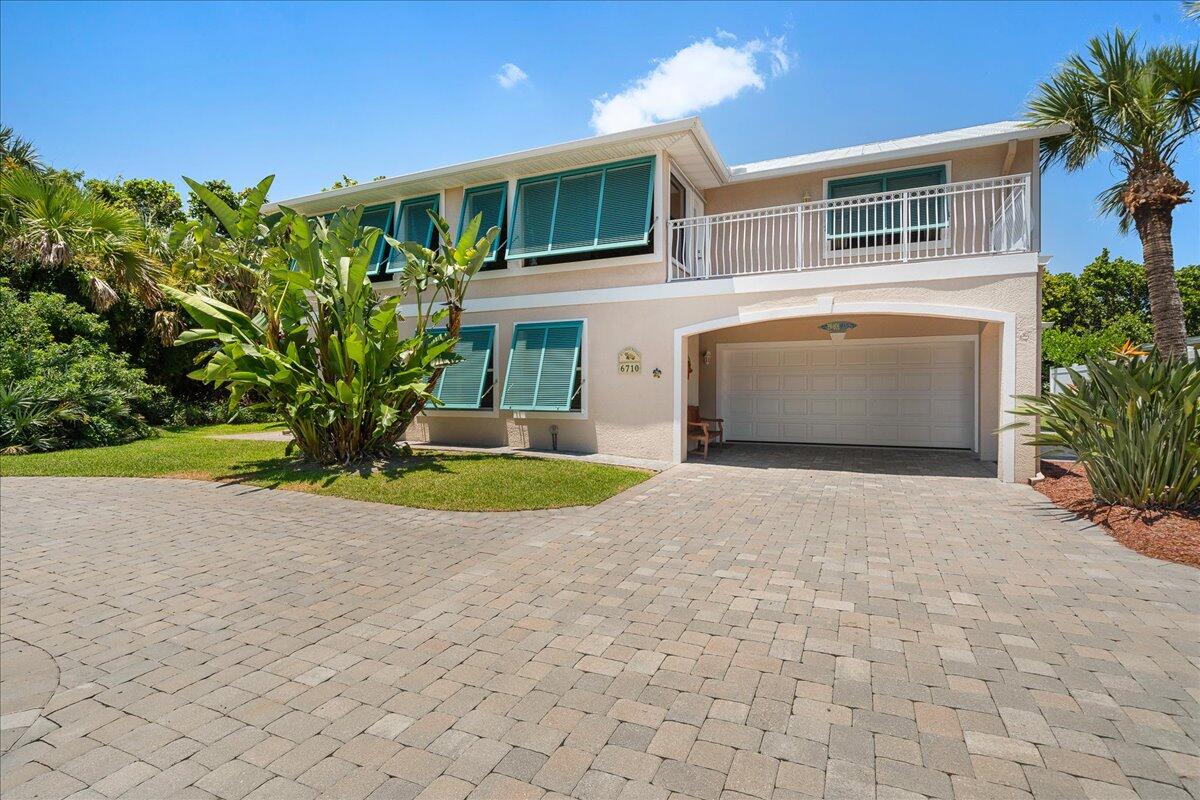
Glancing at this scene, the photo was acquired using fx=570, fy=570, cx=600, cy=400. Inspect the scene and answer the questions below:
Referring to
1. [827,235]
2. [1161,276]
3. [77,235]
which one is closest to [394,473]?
[827,235]

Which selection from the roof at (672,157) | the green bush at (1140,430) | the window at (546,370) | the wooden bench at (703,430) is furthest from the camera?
the wooden bench at (703,430)

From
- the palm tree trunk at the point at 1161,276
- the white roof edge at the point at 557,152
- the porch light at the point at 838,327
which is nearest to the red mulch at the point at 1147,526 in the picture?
the palm tree trunk at the point at 1161,276

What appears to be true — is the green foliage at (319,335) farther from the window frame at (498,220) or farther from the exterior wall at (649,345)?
the exterior wall at (649,345)

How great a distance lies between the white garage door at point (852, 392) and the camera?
13.0m

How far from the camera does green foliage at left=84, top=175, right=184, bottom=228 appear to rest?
882 inches

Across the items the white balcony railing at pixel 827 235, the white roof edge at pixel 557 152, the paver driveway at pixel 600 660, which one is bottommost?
the paver driveway at pixel 600 660

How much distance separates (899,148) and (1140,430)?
7823mm

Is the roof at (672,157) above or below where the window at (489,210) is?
above

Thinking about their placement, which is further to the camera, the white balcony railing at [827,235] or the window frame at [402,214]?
the window frame at [402,214]

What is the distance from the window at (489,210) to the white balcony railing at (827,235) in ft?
13.1

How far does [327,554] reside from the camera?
19.3 ft

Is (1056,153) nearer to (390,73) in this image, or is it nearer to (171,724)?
(390,73)

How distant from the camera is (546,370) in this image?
12227 millimetres

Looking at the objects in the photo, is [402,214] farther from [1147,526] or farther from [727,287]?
[1147,526]
